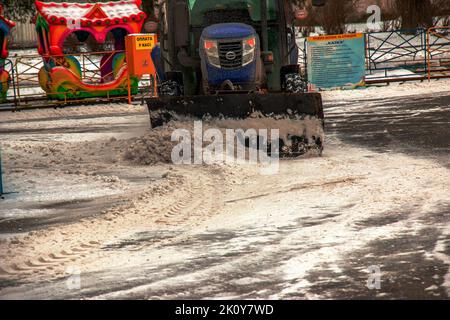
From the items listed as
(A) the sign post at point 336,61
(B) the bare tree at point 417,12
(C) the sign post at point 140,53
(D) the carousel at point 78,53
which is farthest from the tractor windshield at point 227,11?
(B) the bare tree at point 417,12

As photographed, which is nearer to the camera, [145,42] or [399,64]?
[145,42]

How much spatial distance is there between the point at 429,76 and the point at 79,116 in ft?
32.7

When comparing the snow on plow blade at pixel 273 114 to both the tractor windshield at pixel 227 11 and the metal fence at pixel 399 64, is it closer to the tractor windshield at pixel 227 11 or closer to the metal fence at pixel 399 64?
the tractor windshield at pixel 227 11

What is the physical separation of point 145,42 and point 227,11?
1023cm

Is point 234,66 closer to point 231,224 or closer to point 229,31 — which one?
point 229,31

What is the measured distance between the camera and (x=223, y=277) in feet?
18.4

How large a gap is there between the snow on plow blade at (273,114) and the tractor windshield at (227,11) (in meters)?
1.49

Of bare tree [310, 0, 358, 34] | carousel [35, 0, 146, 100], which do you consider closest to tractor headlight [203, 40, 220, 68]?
carousel [35, 0, 146, 100]

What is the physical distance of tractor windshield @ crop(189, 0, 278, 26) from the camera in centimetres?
1259

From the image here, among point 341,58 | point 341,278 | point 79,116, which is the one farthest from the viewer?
point 341,58

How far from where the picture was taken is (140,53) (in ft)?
74.9

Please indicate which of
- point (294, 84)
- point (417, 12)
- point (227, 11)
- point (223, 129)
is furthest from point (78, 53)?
point (417, 12)

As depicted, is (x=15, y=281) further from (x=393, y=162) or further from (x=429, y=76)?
(x=429, y=76)
